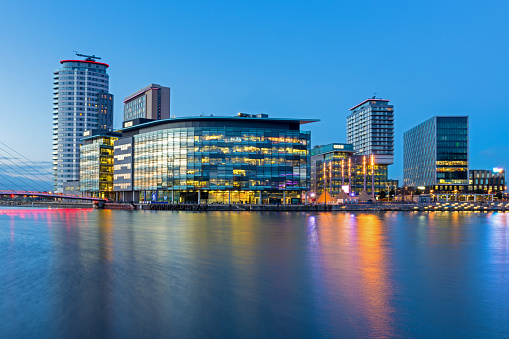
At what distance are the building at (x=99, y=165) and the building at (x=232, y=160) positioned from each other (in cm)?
4207

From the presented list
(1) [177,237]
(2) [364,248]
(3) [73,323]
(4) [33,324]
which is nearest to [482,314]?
(3) [73,323]

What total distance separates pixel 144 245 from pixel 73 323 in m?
21.8

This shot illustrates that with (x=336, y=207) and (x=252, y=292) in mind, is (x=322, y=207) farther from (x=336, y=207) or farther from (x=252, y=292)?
(x=252, y=292)

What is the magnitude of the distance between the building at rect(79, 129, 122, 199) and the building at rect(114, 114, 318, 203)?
42.1 meters

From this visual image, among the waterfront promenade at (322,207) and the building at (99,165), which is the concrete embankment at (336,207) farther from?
the building at (99,165)

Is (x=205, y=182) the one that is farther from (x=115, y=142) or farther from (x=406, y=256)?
(x=406, y=256)

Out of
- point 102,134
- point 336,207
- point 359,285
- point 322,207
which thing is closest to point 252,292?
point 359,285

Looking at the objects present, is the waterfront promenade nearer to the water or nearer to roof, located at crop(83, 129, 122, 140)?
roof, located at crop(83, 129, 122, 140)

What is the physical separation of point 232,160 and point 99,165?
226 ft

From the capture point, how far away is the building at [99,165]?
17575 centimetres

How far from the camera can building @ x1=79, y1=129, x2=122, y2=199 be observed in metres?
176

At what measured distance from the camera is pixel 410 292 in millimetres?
18641

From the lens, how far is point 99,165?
175625mm

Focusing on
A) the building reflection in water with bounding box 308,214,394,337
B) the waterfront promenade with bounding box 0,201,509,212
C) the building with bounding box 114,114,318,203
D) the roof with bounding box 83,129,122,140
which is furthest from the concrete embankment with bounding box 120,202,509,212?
the building reflection in water with bounding box 308,214,394,337
